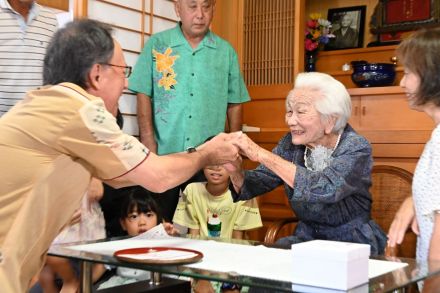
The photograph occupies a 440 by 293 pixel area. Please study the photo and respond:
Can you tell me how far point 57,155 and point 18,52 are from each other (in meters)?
1.46

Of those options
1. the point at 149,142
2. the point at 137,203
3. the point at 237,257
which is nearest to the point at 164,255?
the point at 237,257

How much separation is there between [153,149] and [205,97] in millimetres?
432

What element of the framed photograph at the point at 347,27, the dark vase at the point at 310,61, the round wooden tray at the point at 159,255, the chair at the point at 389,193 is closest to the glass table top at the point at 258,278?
the round wooden tray at the point at 159,255

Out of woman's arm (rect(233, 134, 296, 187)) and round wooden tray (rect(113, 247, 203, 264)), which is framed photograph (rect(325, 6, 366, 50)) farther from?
round wooden tray (rect(113, 247, 203, 264))

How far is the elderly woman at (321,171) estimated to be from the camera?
6.77 feet

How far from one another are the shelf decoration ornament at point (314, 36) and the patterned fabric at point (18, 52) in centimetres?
212

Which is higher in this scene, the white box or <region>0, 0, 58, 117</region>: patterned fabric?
<region>0, 0, 58, 117</region>: patterned fabric

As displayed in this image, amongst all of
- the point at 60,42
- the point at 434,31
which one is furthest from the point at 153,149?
the point at 434,31

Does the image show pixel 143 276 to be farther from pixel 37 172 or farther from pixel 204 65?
pixel 204 65

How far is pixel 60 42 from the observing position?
5.53ft

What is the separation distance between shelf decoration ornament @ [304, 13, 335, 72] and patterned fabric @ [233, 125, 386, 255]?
215 cm

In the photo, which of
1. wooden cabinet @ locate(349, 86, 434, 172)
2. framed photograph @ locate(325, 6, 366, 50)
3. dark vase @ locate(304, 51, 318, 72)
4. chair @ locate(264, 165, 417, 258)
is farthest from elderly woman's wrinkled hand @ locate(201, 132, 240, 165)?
framed photograph @ locate(325, 6, 366, 50)

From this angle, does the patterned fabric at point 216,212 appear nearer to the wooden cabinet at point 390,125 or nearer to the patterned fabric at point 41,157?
the wooden cabinet at point 390,125

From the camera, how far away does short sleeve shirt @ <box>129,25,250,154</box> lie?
3434mm
